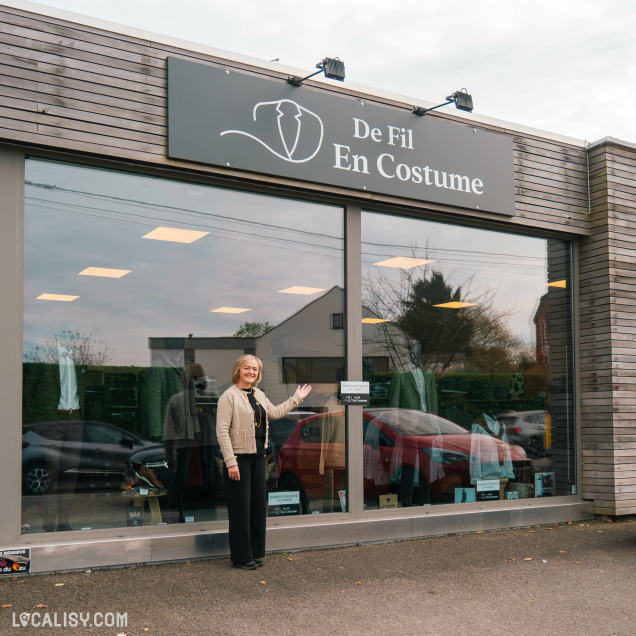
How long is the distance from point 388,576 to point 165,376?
8.75 ft

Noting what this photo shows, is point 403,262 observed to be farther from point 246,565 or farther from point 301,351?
point 246,565

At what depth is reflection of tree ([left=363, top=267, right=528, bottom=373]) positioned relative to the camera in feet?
26.6

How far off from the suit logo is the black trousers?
9.51 ft

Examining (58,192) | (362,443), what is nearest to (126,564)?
(362,443)

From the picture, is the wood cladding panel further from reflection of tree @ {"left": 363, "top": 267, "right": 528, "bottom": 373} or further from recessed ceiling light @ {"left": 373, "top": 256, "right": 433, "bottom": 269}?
recessed ceiling light @ {"left": 373, "top": 256, "right": 433, "bottom": 269}

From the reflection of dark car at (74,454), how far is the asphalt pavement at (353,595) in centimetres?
80

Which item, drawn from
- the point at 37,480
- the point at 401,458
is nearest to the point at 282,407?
the point at 401,458

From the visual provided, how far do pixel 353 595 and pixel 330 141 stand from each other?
4277mm

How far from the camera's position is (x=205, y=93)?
6.75 metres

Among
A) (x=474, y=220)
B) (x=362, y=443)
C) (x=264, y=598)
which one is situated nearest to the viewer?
(x=264, y=598)

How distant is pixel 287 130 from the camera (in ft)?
23.6

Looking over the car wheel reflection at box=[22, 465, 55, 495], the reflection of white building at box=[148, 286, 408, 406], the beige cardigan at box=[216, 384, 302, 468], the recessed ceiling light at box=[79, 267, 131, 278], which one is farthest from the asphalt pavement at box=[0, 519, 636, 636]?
the recessed ceiling light at box=[79, 267, 131, 278]

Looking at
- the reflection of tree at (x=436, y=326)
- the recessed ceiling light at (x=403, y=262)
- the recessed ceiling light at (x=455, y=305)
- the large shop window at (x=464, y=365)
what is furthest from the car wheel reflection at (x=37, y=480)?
the recessed ceiling light at (x=455, y=305)

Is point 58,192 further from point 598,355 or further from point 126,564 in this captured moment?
point 598,355
